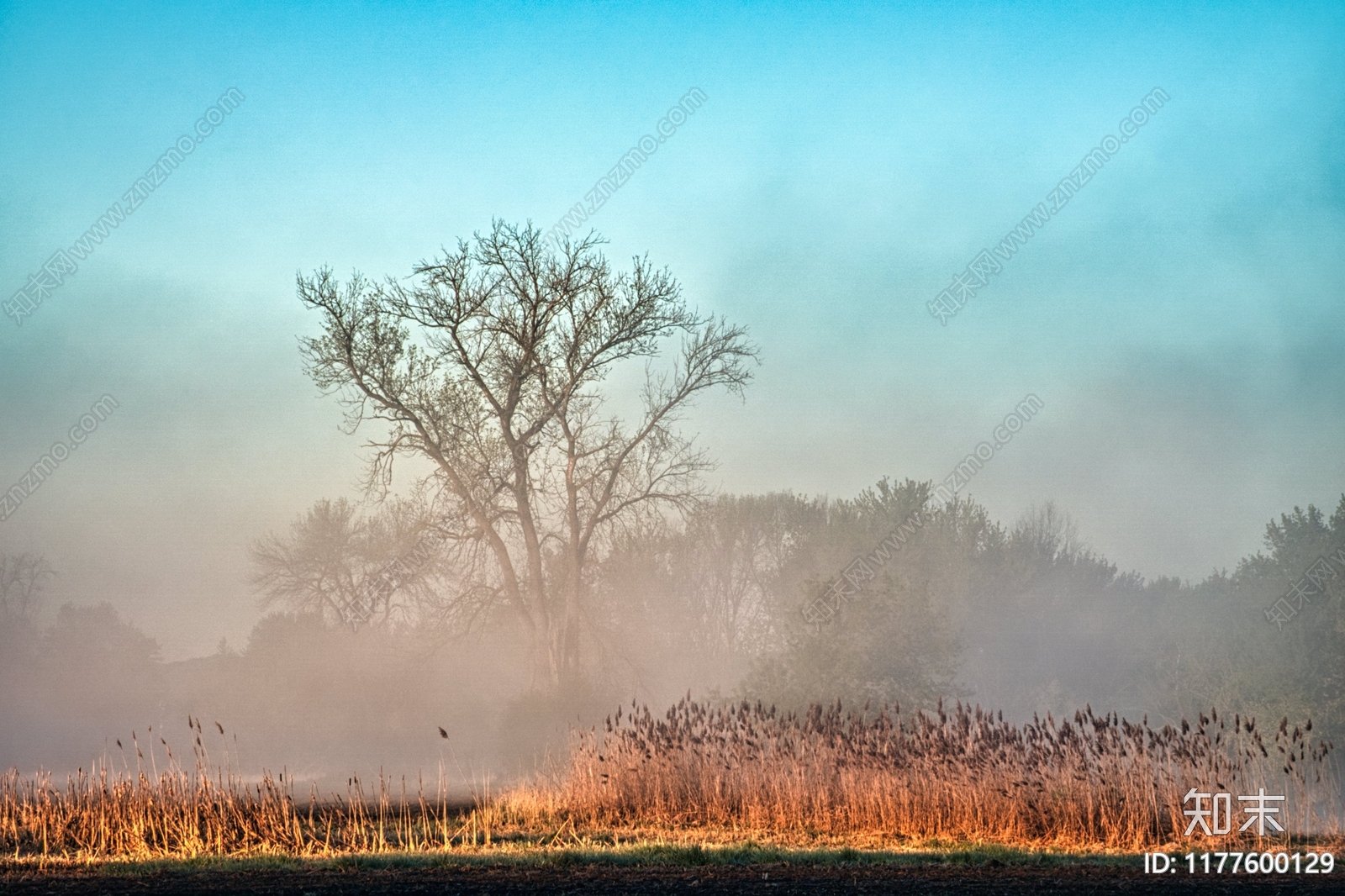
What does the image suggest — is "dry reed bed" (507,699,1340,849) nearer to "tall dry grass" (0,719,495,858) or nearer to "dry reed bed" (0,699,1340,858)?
"dry reed bed" (0,699,1340,858)

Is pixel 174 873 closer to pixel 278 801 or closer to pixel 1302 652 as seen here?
pixel 278 801

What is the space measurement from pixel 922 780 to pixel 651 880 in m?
5.48

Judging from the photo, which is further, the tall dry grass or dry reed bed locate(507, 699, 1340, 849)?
dry reed bed locate(507, 699, 1340, 849)

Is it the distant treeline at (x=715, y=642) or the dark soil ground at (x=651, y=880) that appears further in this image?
the distant treeline at (x=715, y=642)

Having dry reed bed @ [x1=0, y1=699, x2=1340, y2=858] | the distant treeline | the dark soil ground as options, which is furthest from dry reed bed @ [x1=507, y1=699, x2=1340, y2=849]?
the distant treeline

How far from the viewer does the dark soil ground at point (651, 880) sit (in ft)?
25.6

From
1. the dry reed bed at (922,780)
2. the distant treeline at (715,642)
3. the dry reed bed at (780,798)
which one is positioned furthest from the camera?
the distant treeline at (715,642)

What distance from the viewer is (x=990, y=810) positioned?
1208 centimetres

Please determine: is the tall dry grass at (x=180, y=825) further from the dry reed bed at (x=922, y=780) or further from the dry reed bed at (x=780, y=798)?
the dry reed bed at (x=922, y=780)

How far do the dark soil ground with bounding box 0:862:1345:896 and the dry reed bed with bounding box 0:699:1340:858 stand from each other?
1.45 meters

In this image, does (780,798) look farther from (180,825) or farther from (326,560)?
(326,560)

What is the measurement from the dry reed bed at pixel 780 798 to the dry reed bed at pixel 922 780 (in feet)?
0.07

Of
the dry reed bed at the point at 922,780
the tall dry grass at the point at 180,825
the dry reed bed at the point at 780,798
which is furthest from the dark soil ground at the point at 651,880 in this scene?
the dry reed bed at the point at 922,780

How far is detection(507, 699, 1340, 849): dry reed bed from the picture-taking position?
1171 cm
